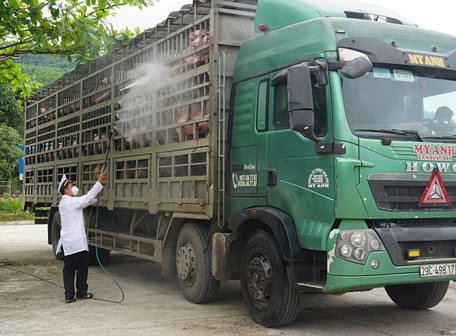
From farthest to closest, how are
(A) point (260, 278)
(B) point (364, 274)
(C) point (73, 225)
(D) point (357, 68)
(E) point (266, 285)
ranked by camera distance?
(C) point (73, 225), (A) point (260, 278), (E) point (266, 285), (D) point (357, 68), (B) point (364, 274)

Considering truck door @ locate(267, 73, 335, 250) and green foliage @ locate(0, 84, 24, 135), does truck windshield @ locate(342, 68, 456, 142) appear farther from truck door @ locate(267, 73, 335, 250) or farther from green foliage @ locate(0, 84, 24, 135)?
green foliage @ locate(0, 84, 24, 135)

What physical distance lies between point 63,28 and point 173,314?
198 inches

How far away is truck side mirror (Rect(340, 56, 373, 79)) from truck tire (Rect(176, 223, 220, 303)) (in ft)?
8.99

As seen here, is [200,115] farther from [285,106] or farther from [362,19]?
[362,19]

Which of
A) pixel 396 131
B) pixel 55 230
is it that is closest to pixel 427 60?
→ pixel 396 131

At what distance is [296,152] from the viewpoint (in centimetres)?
562

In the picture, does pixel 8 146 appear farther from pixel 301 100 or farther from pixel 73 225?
pixel 301 100

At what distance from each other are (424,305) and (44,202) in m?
8.28

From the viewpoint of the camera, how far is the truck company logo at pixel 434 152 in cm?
532

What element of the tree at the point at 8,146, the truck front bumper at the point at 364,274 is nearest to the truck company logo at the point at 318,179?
the truck front bumper at the point at 364,274

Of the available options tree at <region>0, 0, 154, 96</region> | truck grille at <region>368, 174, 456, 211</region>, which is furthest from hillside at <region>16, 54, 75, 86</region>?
truck grille at <region>368, 174, 456, 211</region>

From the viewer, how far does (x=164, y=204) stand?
7.64m

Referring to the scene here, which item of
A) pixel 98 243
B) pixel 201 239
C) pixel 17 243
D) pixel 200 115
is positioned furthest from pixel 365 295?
pixel 17 243

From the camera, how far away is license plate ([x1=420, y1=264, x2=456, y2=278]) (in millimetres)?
5227
